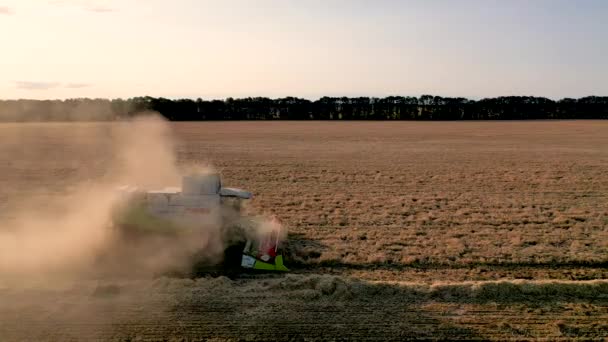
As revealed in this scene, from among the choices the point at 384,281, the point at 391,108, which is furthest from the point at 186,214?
the point at 391,108

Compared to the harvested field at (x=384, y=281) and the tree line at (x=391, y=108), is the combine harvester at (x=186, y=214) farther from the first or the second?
the tree line at (x=391, y=108)

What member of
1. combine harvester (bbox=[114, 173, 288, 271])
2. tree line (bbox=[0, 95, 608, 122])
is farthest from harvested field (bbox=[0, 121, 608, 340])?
tree line (bbox=[0, 95, 608, 122])

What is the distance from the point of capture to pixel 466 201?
1819 cm

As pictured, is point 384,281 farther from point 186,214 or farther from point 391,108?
point 391,108

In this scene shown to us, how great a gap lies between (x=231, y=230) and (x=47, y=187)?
12698 millimetres

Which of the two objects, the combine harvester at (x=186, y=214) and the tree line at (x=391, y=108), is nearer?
the combine harvester at (x=186, y=214)

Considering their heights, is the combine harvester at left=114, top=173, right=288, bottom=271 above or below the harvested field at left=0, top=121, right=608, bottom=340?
above

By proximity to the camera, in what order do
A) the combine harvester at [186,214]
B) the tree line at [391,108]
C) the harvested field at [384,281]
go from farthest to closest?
the tree line at [391,108] → the combine harvester at [186,214] → the harvested field at [384,281]

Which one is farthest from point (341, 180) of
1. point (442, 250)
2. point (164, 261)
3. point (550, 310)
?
point (550, 310)

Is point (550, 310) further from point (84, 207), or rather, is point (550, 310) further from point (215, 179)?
point (84, 207)

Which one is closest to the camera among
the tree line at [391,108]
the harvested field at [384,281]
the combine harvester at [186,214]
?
the harvested field at [384,281]

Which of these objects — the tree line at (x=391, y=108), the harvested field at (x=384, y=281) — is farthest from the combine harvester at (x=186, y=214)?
the tree line at (x=391, y=108)

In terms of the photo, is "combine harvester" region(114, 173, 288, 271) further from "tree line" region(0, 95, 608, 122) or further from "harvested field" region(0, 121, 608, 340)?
A: "tree line" region(0, 95, 608, 122)

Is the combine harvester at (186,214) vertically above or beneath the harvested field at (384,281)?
above
